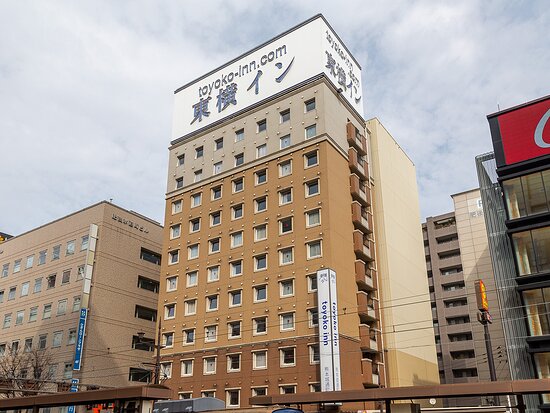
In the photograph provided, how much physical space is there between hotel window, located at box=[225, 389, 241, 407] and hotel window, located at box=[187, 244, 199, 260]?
14.5m

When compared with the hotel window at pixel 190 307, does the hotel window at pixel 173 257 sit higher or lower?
higher

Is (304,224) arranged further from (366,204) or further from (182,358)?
(182,358)

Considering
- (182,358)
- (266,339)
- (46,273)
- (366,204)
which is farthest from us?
(46,273)

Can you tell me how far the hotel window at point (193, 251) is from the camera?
58.0 metres

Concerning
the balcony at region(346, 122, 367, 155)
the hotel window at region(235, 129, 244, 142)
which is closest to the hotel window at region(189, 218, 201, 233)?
the hotel window at region(235, 129, 244, 142)

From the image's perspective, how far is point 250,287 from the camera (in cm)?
5206

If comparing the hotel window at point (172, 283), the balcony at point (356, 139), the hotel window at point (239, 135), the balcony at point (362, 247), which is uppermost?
the hotel window at point (239, 135)

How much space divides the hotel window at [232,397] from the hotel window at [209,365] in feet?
9.53

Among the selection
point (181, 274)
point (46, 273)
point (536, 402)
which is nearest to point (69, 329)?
point (46, 273)

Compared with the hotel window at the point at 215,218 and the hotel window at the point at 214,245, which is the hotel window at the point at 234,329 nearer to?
the hotel window at the point at 214,245

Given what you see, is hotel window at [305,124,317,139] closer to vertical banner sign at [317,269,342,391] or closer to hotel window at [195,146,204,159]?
hotel window at [195,146,204,159]

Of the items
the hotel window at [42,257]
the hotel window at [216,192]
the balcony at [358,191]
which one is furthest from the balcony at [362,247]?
the hotel window at [42,257]

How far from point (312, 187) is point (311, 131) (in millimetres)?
5983

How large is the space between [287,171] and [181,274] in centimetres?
1537
